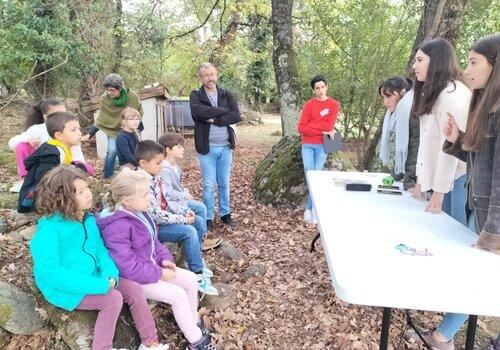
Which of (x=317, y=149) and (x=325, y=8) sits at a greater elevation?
(x=325, y=8)

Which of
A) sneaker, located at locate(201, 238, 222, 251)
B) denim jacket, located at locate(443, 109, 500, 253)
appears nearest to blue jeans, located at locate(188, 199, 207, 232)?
sneaker, located at locate(201, 238, 222, 251)

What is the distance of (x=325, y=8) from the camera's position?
738 cm

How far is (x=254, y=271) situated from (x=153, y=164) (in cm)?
153

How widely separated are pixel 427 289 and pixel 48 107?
381 centimetres

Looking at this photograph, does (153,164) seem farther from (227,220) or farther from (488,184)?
(488,184)

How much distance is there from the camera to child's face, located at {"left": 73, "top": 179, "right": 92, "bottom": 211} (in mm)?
2367

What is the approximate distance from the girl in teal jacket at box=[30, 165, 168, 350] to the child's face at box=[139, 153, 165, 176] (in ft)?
2.68

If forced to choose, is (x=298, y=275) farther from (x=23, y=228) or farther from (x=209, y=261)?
(x=23, y=228)

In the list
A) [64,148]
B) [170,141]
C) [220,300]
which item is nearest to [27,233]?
[64,148]

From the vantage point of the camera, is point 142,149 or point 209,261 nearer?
point 142,149

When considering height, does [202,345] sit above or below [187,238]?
below

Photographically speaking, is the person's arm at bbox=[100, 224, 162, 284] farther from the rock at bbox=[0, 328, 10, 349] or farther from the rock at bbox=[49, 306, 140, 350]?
the rock at bbox=[0, 328, 10, 349]

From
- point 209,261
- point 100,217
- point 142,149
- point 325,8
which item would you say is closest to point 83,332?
point 100,217

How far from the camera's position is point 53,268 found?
7.35ft
